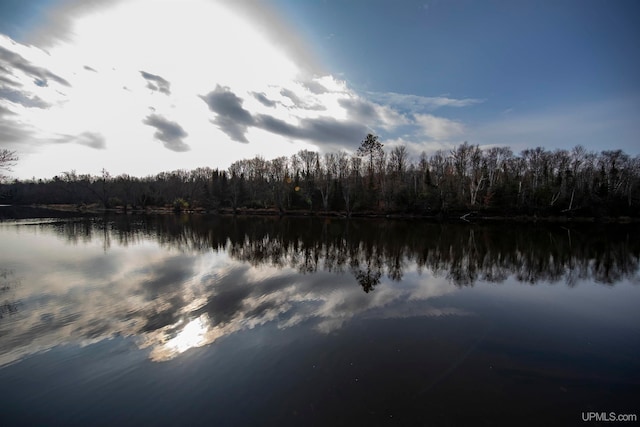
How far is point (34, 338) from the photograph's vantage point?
7.44 m

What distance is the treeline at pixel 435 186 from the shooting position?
5138 centimetres

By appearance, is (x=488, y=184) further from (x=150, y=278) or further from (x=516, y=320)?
(x=150, y=278)

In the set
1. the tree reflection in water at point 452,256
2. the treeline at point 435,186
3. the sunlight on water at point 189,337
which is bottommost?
the tree reflection in water at point 452,256

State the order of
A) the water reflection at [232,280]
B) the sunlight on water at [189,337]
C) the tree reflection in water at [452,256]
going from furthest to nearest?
the tree reflection in water at [452,256] → the water reflection at [232,280] → the sunlight on water at [189,337]

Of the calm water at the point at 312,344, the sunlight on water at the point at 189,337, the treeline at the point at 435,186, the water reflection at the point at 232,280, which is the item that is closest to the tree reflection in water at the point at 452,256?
the water reflection at the point at 232,280

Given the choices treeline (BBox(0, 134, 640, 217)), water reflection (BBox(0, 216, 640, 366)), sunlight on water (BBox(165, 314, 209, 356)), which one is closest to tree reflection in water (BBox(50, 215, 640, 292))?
water reflection (BBox(0, 216, 640, 366))

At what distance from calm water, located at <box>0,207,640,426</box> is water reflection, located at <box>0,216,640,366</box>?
0.10 metres

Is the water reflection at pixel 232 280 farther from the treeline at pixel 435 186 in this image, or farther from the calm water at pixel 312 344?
the treeline at pixel 435 186

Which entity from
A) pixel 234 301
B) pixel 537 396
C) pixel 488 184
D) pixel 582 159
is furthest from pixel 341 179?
pixel 537 396

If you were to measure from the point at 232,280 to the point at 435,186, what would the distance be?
52212 mm

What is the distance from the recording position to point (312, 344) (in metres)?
7.38

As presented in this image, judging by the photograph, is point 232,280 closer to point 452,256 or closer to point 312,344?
point 312,344

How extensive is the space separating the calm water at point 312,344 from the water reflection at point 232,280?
103mm

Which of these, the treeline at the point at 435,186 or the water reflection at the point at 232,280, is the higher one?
the treeline at the point at 435,186
